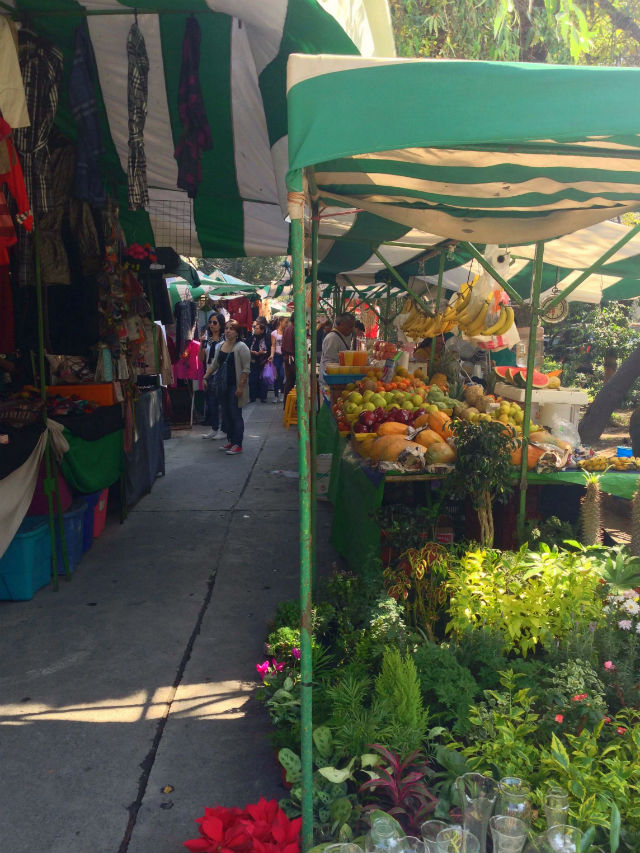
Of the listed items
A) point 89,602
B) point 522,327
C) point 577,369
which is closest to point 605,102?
point 89,602

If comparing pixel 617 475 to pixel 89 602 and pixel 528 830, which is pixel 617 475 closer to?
pixel 528 830

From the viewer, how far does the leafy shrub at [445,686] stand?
2629mm

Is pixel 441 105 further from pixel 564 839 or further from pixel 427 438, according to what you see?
pixel 427 438

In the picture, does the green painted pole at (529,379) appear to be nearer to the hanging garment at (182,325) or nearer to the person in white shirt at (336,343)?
the person in white shirt at (336,343)

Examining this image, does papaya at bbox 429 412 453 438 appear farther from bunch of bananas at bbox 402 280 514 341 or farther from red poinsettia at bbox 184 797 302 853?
red poinsettia at bbox 184 797 302 853

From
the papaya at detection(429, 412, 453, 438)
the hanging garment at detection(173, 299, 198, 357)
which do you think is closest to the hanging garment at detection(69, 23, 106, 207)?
the papaya at detection(429, 412, 453, 438)

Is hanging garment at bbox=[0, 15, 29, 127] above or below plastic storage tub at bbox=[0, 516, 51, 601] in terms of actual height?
above

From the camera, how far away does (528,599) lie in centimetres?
308

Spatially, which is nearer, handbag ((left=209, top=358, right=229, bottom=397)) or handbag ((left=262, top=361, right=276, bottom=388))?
handbag ((left=209, top=358, right=229, bottom=397))

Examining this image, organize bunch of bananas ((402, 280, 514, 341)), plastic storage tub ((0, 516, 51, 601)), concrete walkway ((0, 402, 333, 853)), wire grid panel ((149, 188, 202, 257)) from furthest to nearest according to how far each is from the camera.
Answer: wire grid panel ((149, 188, 202, 257))
bunch of bananas ((402, 280, 514, 341))
plastic storage tub ((0, 516, 51, 601))
concrete walkway ((0, 402, 333, 853))

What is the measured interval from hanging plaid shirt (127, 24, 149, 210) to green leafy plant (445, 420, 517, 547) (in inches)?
103

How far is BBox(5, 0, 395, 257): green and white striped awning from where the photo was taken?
127 inches

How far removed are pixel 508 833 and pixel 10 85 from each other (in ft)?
13.0

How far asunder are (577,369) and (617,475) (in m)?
12.1
